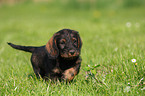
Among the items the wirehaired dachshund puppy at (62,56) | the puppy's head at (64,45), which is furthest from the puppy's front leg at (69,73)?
the puppy's head at (64,45)

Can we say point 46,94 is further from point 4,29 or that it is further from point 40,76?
point 4,29

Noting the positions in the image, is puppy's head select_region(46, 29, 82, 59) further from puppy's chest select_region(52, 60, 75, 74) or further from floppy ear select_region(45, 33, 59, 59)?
puppy's chest select_region(52, 60, 75, 74)

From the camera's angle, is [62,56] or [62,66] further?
[62,66]

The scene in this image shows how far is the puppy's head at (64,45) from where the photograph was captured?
309 cm

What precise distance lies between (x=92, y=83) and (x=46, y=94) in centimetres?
84

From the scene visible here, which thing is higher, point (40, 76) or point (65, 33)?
point (65, 33)

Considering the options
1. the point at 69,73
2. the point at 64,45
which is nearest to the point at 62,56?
the point at 64,45

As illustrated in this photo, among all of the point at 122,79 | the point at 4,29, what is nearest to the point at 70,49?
the point at 122,79

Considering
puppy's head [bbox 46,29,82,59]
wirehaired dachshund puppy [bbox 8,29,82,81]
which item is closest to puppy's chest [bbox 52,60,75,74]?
wirehaired dachshund puppy [bbox 8,29,82,81]

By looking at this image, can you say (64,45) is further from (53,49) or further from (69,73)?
(69,73)

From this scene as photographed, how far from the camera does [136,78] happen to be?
3.31m

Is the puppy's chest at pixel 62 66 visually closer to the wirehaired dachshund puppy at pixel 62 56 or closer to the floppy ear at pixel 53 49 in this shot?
the wirehaired dachshund puppy at pixel 62 56

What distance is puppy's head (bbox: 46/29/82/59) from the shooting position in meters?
3.09

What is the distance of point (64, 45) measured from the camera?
10.4 ft
